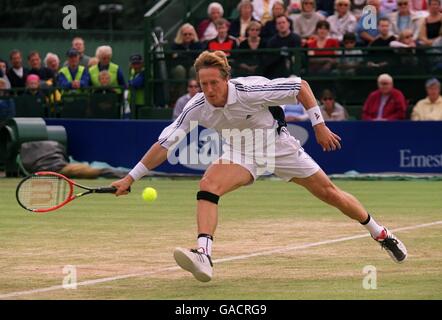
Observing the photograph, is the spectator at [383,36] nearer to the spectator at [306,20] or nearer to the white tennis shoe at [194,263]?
the spectator at [306,20]

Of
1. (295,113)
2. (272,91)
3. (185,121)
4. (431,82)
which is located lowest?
(295,113)

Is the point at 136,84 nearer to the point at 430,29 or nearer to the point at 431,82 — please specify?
the point at 430,29

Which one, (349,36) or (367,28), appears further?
(367,28)

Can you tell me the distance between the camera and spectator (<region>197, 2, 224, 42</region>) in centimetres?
2189

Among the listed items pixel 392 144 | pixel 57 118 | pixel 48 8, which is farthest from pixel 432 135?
pixel 48 8

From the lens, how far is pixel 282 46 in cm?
2095

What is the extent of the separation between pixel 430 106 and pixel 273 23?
10.9 feet

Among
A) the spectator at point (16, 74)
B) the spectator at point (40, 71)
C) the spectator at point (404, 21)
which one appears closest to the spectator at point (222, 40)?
the spectator at point (404, 21)

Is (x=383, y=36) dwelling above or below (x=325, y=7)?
below

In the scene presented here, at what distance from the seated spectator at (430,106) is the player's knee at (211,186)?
10.7 meters

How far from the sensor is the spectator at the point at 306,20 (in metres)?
21.1

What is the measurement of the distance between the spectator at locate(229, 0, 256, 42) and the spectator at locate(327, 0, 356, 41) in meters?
1.40

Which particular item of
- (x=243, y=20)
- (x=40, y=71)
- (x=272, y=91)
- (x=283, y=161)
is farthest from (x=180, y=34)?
(x=272, y=91)

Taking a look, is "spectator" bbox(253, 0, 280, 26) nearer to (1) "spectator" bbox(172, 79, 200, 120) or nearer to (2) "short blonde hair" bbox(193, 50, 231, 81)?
(1) "spectator" bbox(172, 79, 200, 120)
